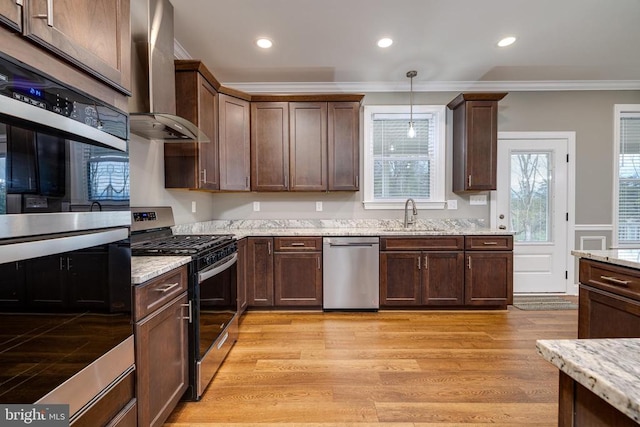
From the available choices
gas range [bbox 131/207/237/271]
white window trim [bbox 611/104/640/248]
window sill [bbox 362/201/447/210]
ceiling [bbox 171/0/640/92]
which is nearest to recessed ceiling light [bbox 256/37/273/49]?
ceiling [bbox 171/0/640/92]

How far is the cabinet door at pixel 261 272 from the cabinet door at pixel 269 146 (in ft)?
2.39

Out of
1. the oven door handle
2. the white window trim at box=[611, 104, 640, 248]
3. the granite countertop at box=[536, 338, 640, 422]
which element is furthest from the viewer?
the white window trim at box=[611, 104, 640, 248]

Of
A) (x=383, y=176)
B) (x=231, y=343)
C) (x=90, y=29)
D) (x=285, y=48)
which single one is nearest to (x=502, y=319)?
(x=383, y=176)

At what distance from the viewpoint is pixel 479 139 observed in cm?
339

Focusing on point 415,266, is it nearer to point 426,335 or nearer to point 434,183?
point 426,335

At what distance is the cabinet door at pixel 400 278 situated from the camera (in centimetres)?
315

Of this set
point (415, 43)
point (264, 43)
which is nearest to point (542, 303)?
point (415, 43)

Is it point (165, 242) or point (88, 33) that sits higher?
point (88, 33)

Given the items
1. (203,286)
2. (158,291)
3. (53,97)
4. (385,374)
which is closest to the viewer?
(53,97)

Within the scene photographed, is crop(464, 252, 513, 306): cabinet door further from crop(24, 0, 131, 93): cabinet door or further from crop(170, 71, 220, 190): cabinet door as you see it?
crop(24, 0, 131, 93): cabinet door

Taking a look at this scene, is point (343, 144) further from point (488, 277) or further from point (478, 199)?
point (488, 277)

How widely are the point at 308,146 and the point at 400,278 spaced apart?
Answer: 1.87 metres

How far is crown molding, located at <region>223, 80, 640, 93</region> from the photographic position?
144 inches

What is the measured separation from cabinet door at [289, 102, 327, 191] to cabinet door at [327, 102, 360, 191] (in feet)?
0.24
